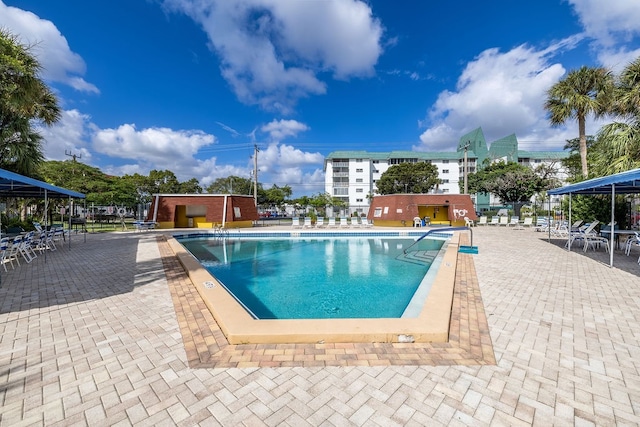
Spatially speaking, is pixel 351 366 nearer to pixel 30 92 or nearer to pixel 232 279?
pixel 232 279

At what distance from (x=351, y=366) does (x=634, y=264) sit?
9692 millimetres

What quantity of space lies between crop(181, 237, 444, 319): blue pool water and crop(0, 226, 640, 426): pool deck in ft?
5.69

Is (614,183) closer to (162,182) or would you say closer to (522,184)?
(522,184)

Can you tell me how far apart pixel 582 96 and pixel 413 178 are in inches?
1133

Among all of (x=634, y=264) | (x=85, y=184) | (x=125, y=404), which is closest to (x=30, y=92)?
(x=125, y=404)

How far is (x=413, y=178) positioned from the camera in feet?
149

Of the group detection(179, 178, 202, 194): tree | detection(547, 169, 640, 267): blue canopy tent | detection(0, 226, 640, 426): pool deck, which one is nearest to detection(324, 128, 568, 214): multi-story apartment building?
detection(179, 178, 202, 194): tree

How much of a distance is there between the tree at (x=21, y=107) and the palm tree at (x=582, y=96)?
25213 mm

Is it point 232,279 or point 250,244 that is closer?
point 232,279

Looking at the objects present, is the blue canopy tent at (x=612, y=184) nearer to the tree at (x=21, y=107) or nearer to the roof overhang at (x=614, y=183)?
the roof overhang at (x=614, y=183)

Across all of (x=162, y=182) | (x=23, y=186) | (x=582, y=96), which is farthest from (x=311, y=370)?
(x=162, y=182)

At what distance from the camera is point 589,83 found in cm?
1678

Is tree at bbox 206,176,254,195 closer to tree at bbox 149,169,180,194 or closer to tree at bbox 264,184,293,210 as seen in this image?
tree at bbox 264,184,293,210

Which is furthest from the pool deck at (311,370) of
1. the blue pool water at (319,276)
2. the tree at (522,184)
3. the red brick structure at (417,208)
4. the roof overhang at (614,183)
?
the tree at (522,184)
